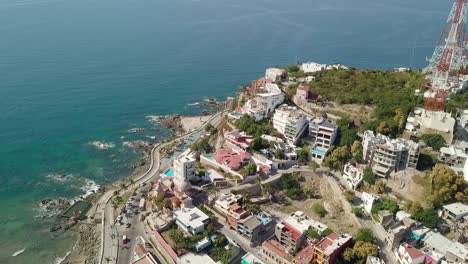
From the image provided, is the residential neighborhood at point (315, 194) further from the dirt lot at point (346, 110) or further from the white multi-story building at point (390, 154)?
the dirt lot at point (346, 110)

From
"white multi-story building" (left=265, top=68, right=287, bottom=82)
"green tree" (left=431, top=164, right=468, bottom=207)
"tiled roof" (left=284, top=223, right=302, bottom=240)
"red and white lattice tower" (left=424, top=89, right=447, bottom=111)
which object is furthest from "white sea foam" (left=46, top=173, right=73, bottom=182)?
"red and white lattice tower" (left=424, top=89, right=447, bottom=111)

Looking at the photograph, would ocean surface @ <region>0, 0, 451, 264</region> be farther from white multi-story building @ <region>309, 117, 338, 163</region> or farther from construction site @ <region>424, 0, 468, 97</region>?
construction site @ <region>424, 0, 468, 97</region>

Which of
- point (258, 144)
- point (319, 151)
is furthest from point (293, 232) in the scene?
point (258, 144)

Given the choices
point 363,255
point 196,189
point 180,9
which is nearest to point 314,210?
point 363,255

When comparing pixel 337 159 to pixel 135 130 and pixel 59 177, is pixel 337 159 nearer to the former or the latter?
pixel 135 130

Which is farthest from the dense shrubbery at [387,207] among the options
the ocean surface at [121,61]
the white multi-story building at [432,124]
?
the ocean surface at [121,61]
